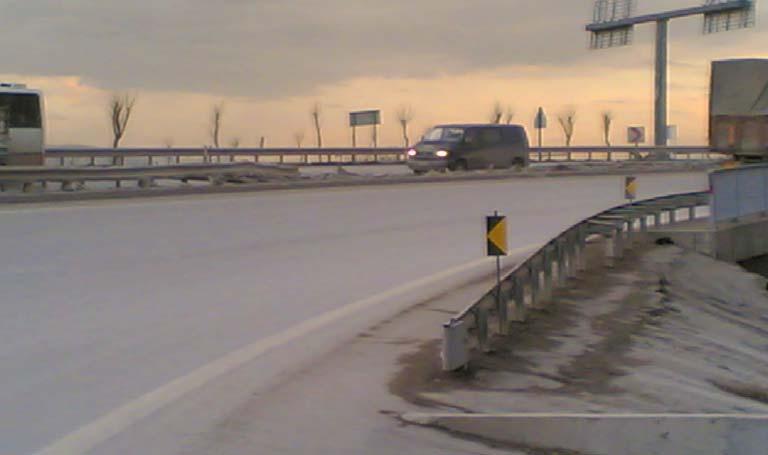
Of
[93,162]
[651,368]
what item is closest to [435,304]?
[651,368]

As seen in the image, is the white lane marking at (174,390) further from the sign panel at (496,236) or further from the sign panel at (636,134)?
the sign panel at (636,134)

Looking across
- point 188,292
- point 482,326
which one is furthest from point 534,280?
point 188,292

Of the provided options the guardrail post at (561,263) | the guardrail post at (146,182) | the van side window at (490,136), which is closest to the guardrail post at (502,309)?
the guardrail post at (561,263)

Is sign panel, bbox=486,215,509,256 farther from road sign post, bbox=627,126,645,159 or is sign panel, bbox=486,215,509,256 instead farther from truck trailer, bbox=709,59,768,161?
road sign post, bbox=627,126,645,159

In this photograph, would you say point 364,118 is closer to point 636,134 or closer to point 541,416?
point 636,134

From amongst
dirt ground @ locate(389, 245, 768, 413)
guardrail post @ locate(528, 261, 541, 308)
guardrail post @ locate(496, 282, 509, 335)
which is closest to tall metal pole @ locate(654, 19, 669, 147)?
dirt ground @ locate(389, 245, 768, 413)

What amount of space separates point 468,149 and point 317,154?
1042 centimetres

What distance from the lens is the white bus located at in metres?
29.6

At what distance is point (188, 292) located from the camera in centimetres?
1188

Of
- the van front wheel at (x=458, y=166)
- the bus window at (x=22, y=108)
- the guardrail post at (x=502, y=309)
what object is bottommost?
the guardrail post at (x=502, y=309)

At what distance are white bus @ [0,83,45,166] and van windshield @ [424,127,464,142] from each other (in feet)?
43.1

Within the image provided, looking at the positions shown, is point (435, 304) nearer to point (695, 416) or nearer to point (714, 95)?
point (695, 416)

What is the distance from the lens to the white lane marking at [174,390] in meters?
6.12

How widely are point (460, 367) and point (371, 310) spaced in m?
3.18
